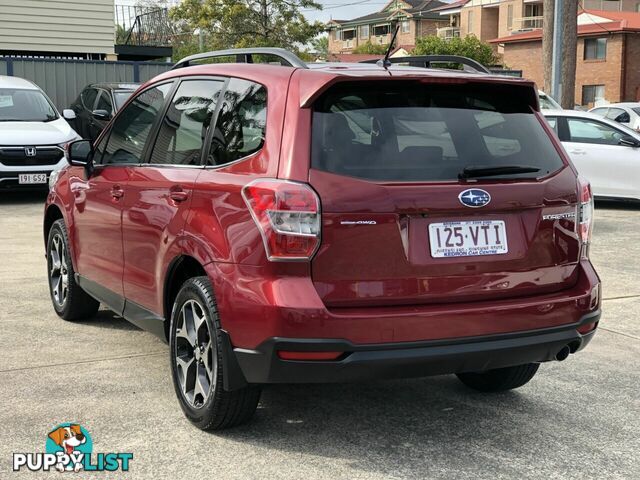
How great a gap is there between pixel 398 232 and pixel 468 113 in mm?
748


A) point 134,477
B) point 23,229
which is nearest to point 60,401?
point 134,477

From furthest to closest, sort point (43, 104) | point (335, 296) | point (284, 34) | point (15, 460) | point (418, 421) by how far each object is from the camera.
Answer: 1. point (284, 34)
2. point (43, 104)
3. point (418, 421)
4. point (15, 460)
5. point (335, 296)

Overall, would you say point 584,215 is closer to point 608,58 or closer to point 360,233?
point 360,233

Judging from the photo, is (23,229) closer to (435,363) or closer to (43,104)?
(43,104)

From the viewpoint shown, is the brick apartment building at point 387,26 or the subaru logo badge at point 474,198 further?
the brick apartment building at point 387,26

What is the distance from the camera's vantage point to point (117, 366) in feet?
17.4

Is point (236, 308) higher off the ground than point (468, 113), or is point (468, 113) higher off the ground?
point (468, 113)

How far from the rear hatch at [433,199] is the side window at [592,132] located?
10.3 metres

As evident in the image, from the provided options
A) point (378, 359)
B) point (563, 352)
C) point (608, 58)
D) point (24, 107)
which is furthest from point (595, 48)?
point (378, 359)

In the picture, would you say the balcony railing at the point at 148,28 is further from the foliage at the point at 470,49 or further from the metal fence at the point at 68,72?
the foliage at the point at 470,49

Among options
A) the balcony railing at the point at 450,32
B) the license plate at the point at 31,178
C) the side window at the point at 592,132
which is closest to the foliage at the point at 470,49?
the balcony railing at the point at 450,32

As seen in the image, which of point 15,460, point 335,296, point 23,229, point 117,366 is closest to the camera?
point 335,296

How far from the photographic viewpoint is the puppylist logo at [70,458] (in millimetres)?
3855

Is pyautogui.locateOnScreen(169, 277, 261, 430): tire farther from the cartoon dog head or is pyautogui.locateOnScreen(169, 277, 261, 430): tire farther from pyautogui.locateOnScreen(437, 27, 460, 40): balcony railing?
pyautogui.locateOnScreen(437, 27, 460, 40): balcony railing
